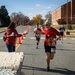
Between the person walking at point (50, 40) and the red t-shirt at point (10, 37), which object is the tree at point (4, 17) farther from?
the person walking at point (50, 40)

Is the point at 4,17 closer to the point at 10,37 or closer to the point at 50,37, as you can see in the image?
the point at 10,37

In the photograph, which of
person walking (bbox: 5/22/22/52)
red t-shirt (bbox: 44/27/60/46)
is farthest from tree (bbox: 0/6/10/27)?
red t-shirt (bbox: 44/27/60/46)

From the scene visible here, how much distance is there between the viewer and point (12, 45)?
447 inches

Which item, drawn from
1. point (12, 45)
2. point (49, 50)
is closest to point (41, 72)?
point (49, 50)

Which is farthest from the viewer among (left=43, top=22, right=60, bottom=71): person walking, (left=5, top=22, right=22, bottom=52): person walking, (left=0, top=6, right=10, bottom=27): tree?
(left=0, top=6, right=10, bottom=27): tree

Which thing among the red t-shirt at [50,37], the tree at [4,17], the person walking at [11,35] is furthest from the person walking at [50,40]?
the tree at [4,17]

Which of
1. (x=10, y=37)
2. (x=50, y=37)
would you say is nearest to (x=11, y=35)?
(x=10, y=37)

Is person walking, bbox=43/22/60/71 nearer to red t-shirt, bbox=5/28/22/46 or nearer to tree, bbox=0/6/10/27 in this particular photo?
red t-shirt, bbox=5/28/22/46

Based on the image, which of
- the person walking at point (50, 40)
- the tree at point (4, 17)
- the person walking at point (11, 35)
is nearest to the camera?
the person walking at point (50, 40)

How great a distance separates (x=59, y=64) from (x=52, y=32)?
2.26 m

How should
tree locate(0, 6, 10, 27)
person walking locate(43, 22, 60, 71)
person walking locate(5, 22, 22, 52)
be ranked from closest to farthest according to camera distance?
1. person walking locate(43, 22, 60, 71)
2. person walking locate(5, 22, 22, 52)
3. tree locate(0, 6, 10, 27)

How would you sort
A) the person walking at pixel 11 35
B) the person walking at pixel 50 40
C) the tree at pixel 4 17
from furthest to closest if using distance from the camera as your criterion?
the tree at pixel 4 17
the person walking at pixel 11 35
the person walking at pixel 50 40

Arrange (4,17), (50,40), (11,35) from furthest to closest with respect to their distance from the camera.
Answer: (4,17)
(11,35)
(50,40)

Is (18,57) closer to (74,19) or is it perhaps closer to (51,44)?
(51,44)
